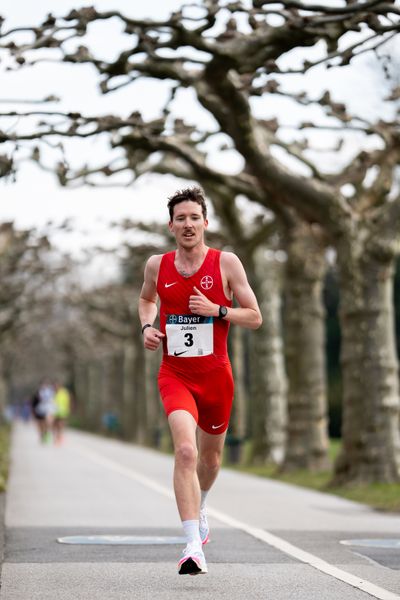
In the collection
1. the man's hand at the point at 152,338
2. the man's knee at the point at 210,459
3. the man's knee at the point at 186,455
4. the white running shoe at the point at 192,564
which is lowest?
the white running shoe at the point at 192,564

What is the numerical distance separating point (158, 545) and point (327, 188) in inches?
371

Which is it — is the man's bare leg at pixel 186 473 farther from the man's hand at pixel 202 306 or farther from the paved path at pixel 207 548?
the man's hand at pixel 202 306

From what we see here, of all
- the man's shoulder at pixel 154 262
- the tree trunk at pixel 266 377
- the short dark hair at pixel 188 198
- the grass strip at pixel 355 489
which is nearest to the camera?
the short dark hair at pixel 188 198

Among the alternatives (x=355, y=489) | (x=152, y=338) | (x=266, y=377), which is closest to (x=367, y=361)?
(x=355, y=489)

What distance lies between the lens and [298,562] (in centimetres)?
879

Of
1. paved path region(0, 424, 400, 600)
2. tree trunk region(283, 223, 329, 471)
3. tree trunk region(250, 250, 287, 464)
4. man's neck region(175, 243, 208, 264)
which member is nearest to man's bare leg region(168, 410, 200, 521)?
paved path region(0, 424, 400, 600)

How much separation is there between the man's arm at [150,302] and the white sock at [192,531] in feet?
3.21

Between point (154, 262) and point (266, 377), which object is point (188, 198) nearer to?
point (154, 262)

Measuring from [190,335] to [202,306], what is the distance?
22 centimetres

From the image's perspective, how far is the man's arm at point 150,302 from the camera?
7.76 m

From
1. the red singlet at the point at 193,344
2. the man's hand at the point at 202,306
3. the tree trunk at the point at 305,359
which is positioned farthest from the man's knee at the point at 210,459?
the tree trunk at the point at 305,359

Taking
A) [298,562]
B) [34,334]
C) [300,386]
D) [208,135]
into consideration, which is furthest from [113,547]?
[34,334]

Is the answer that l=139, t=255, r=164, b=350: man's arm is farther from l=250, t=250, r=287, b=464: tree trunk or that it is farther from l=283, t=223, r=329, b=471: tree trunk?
l=250, t=250, r=287, b=464: tree trunk

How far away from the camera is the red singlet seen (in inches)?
307
